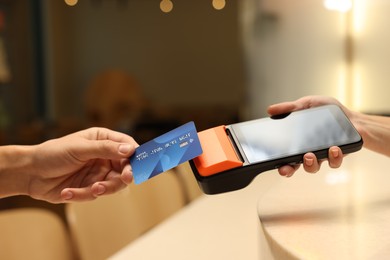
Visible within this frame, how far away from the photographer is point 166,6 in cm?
344

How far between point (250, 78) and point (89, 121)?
1066 mm

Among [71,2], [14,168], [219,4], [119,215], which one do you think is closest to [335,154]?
[14,168]

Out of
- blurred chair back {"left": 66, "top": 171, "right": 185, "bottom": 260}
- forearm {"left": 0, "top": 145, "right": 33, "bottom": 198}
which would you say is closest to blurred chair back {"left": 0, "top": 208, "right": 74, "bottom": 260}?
blurred chair back {"left": 66, "top": 171, "right": 185, "bottom": 260}

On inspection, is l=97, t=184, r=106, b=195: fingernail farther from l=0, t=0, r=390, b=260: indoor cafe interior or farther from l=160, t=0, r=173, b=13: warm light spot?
l=160, t=0, r=173, b=13: warm light spot

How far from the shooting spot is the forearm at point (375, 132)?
3.18ft

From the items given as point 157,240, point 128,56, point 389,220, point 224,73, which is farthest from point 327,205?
point 128,56

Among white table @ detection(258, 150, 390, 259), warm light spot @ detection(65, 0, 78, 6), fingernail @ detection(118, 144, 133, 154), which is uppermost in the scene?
warm light spot @ detection(65, 0, 78, 6)

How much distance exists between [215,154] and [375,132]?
363 millimetres

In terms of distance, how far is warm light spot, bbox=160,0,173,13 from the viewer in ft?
11.2

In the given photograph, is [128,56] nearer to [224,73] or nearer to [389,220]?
[224,73]

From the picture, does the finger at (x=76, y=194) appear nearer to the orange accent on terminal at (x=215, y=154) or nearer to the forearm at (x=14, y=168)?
the forearm at (x=14, y=168)

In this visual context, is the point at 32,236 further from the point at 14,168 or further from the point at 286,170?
the point at 286,170

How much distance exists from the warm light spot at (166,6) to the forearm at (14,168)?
2.54 meters

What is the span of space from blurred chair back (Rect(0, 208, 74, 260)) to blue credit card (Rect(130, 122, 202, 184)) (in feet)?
1.50
